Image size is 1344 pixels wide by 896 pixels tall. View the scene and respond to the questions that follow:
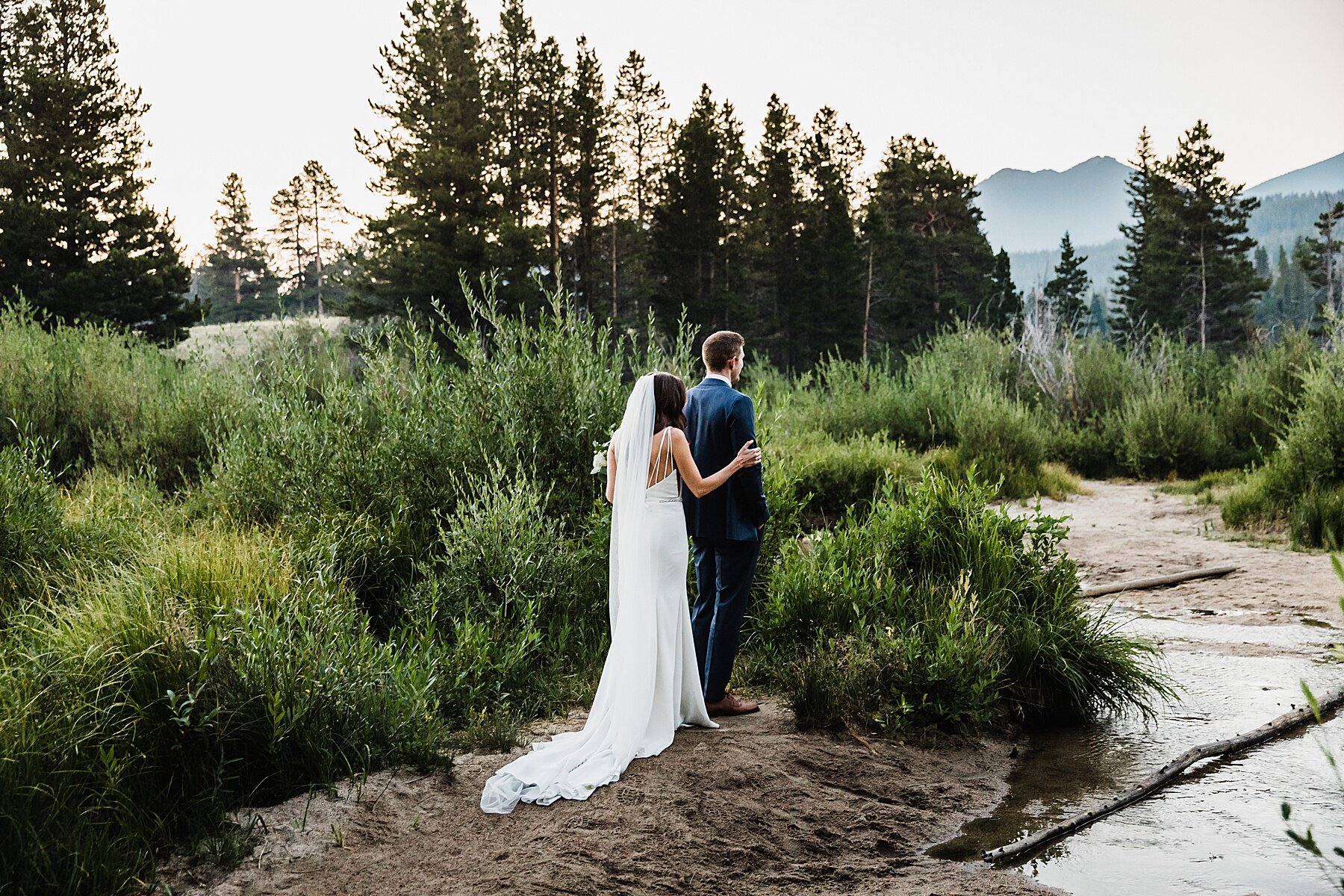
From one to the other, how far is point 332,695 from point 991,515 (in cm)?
483

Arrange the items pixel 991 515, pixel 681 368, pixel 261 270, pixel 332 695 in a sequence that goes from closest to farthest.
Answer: pixel 332 695, pixel 991 515, pixel 681 368, pixel 261 270

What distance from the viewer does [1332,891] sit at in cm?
411

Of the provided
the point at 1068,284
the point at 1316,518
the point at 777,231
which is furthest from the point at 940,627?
the point at 1068,284

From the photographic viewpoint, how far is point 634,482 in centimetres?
572

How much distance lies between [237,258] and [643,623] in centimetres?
6135

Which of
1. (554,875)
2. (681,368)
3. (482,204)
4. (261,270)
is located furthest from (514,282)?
(261,270)

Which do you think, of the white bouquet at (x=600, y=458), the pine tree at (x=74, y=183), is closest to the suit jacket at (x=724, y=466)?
the white bouquet at (x=600, y=458)

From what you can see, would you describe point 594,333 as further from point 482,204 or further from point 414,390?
point 482,204

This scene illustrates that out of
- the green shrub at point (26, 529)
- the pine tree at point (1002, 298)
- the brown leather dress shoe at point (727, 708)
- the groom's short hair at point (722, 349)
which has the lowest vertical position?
the brown leather dress shoe at point (727, 708)

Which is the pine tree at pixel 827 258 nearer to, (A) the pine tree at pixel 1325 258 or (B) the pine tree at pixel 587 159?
(B) the pine tree at pixel 587 159

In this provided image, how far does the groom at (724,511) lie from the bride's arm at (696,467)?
5.0 inches

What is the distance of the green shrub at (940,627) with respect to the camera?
606 centimetres

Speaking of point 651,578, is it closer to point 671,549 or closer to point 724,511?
point 671,549

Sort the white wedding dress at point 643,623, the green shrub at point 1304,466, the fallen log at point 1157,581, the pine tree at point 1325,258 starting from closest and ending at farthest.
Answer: the white wedding dress at point 643,623 < the fallen log at point 1157,581 < the green shrub at point 1304,466 < the pine tree at point 1325,258
